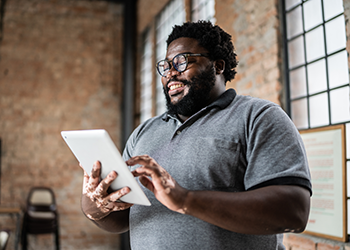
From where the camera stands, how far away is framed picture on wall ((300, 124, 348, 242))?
2012 mm

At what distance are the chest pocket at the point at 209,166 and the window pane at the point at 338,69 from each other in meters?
1.41

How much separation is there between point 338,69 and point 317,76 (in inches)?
7.4

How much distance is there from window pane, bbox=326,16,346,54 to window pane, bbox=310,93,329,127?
0.32m

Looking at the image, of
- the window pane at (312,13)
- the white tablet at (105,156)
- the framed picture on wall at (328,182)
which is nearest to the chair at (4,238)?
the white tablet at (105,156)

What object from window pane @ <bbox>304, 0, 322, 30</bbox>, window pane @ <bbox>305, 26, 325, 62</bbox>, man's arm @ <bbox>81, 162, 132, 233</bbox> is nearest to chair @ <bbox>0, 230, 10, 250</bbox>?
man's arm @ <bbox>81, 162, 132, 233</bbox>

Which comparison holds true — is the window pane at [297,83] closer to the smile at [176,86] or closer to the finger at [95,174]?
the smile at [176,86]

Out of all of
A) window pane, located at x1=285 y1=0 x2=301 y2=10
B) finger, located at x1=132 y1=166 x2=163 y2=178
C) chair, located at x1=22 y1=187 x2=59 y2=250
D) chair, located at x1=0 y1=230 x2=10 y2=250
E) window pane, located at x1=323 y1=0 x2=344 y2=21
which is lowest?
chair, located at x1=22 y1=187 x2=59 y2=250

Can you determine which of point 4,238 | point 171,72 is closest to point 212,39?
point 171,72

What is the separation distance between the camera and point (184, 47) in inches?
52.1

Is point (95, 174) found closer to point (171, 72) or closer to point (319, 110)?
point (171, 72)

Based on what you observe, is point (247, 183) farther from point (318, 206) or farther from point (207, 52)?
point (318, 206)

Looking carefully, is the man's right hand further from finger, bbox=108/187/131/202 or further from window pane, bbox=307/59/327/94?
window pane, bbox=307/59/327/94

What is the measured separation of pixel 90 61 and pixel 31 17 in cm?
132

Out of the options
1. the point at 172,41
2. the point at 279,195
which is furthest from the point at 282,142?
the point at 172,41
